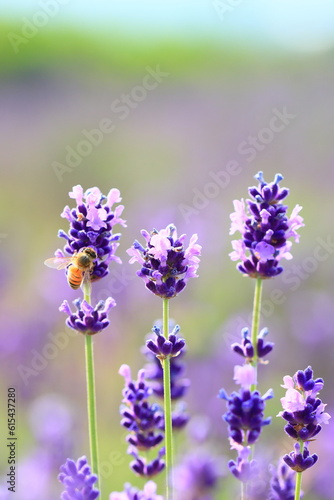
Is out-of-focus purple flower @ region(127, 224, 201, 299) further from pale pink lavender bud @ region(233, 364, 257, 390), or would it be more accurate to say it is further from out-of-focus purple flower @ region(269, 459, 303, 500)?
out-of-focus purple flower @ region(269, 459, 303, 500)

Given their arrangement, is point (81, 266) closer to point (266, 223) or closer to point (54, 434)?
point (266, 223)

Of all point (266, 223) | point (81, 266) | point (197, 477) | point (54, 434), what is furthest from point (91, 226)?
point (54, 434)

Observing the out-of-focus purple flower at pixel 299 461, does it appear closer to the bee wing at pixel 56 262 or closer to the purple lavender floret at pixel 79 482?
the purple lavender floret at pixel 79 482

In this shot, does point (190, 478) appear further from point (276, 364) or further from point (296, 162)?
point (296, 162)

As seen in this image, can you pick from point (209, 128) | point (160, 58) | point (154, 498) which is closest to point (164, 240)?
point (154, 498)

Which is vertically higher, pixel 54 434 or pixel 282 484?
pixel 54 434

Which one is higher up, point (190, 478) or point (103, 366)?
point (103, 366)

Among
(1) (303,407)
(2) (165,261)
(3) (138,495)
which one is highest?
(2) (165,261)
